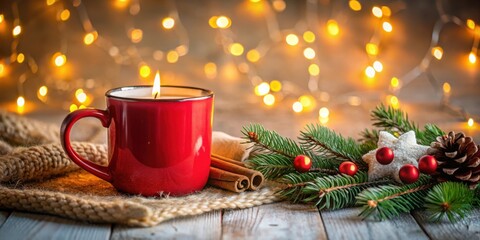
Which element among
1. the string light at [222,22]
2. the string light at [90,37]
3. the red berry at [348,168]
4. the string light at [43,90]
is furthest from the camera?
the string light at [222,22]

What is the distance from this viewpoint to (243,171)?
0.85 meters

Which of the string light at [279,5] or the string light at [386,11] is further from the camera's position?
the string light at [279,5]

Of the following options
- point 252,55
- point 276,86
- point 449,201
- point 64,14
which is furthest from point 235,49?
point 449,201

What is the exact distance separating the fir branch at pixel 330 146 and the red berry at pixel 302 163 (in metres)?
0.06

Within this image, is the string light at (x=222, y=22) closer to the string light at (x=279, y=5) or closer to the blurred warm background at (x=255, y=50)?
the blurred warm background at (x=255, y=50)

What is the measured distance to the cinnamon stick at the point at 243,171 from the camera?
84 cm

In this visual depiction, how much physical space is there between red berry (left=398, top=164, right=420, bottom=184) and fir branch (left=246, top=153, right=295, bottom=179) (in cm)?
16

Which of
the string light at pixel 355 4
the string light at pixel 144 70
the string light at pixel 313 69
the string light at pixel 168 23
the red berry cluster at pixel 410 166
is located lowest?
the red berry cluster at pixel 410 166

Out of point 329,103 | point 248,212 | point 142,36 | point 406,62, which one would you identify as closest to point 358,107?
point 329,103

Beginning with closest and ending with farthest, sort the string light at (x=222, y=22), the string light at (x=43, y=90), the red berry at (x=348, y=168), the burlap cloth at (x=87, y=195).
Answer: the burlap cloth at (x=87, y=195)
the red berry at (x=348, y=168)
the string light at (x=43, y=90)
the string light at (x=222, y=22)

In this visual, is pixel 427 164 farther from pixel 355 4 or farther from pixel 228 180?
pixel 355 4

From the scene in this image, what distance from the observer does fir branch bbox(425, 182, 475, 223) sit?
0.73 metres

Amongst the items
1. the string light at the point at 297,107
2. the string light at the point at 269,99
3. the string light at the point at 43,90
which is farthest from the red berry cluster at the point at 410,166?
the string light at the point at 43,90

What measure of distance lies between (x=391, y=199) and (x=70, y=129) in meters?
0.40
